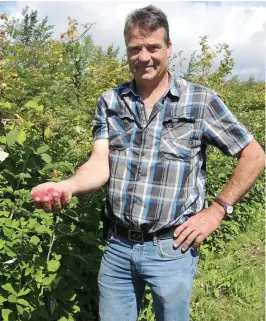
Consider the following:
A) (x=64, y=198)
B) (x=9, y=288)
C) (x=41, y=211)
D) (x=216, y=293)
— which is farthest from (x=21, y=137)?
(x=216, y=293)

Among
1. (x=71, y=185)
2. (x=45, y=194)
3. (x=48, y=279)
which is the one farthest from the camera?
(x=48, y=279)

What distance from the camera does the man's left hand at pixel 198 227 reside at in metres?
2.18

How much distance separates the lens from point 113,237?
2.33 metres

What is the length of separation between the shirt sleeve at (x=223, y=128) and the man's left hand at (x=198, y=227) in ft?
1.07

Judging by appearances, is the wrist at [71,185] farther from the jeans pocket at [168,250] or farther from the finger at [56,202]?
the jeans pocket at [168,250]

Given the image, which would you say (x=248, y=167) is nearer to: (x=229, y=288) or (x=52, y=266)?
(x=52, y=266)

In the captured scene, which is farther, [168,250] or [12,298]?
[12,298]

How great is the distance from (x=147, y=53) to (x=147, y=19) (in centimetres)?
16

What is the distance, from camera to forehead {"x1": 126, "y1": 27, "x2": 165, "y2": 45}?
2.21 m

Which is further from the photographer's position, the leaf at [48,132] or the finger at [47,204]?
the leaf at [48,132]

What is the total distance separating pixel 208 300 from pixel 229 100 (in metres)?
3.60

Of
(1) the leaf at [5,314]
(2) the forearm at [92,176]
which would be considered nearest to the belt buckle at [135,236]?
(2) the forearm at [92,176]

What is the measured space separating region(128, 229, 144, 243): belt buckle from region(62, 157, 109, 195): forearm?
0.95 ft

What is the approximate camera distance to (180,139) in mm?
2186
